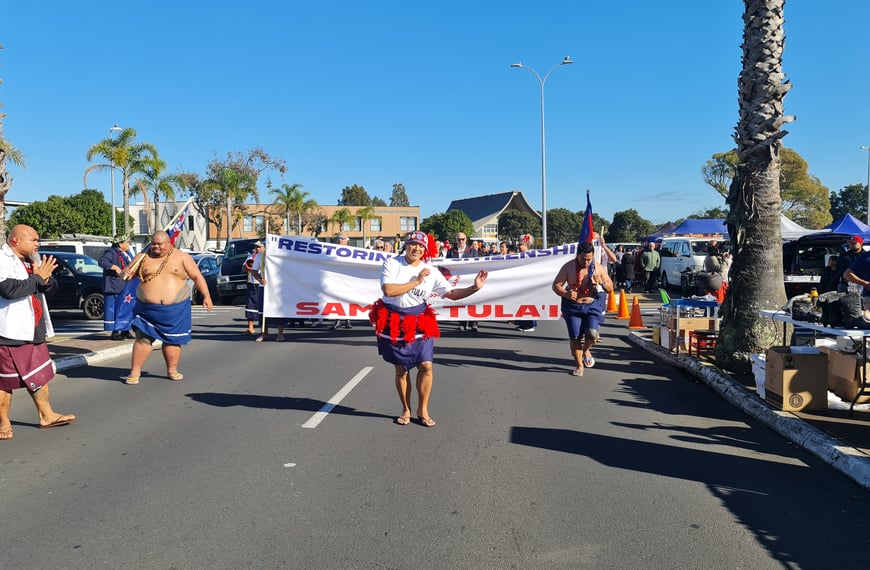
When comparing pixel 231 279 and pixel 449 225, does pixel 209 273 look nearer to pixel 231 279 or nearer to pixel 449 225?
pixel 231 279

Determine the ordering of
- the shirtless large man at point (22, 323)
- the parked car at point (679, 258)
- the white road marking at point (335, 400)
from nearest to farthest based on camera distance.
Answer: the shirtless large man at point (22, 323) < the white road marking at point (335, 400) < the parked car at point (679, 258)

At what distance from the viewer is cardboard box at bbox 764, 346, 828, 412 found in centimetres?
686

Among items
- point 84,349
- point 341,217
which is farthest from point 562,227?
point 84,349

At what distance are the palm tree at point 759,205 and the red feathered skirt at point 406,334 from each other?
14.9 feet

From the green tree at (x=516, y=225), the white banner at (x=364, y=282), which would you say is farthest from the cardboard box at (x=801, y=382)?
the green tree at (x=516, y=225)

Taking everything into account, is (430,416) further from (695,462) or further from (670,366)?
(670,366)

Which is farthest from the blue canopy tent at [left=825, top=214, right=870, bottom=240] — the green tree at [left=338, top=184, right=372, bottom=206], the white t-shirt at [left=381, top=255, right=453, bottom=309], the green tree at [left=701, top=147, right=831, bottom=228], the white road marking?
the green tree at [left=338, top=184, right=372, bottom=206]

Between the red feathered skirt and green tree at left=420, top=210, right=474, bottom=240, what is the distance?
220 ft

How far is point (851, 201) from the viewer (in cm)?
8681

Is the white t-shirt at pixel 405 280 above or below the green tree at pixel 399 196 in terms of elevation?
below

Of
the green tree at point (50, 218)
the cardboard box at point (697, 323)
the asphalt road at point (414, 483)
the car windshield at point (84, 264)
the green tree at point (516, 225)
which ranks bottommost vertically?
the asphalt road at point (414, 483)

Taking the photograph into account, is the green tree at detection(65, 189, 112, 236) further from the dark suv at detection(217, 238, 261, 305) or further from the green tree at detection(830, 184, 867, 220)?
the green tree at detection(830, 184, 867, 220)

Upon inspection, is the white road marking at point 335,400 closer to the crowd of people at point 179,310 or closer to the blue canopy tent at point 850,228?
the crowd of people at point 179,310

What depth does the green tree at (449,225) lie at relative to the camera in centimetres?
7507
